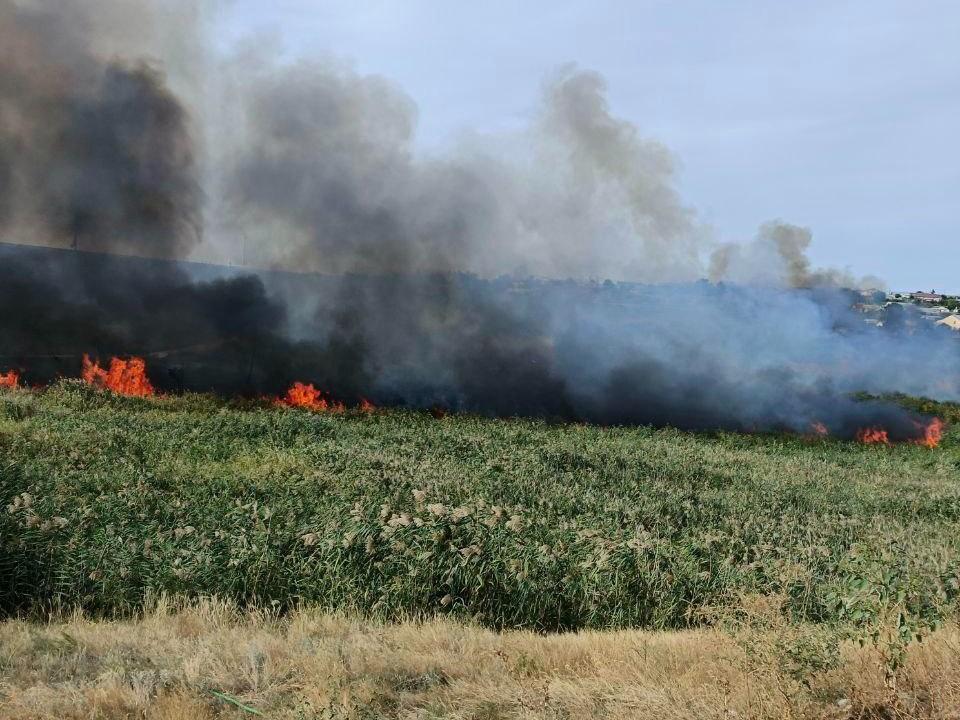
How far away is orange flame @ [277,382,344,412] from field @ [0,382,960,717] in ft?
45.2

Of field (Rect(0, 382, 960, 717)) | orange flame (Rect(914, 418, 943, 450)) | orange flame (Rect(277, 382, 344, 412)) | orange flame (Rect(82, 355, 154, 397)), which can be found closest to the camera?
field (Rect(0, 382, 960, 717))

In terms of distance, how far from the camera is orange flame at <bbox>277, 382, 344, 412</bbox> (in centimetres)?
3381

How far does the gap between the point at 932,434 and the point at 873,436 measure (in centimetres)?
338

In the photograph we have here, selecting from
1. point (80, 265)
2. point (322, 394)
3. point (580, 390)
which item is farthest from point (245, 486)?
point (80, 265)

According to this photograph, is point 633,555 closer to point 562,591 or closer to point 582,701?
point 562,591

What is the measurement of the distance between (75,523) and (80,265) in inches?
Result: 1196

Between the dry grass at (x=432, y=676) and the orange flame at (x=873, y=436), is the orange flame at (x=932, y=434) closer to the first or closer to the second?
the orange flame at (x=873, y=436)

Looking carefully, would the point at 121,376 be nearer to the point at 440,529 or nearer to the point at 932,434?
the point at 440,529

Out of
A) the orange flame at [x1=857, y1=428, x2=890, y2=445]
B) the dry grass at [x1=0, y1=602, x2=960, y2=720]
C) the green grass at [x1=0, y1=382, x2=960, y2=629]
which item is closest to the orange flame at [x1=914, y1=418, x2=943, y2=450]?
the orange flame at [x1=857, y1=428, x2=890, y2=445]

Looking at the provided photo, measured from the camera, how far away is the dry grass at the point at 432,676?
6125 mm

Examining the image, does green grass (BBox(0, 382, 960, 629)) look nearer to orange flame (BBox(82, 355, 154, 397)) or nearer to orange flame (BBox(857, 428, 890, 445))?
orange flame (BBox(82, 355, 154, 397))

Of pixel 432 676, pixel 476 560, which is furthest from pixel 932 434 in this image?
pixel 432 676

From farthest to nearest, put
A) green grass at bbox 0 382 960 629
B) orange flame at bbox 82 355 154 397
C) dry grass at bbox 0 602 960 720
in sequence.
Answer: orange flame at bbox 82 355 154 397, green grass at bbox 0 382 960 629, dry grass at bbox 0 602 960 720

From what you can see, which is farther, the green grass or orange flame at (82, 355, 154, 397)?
orange flame at (82, 355, 154, 397)
